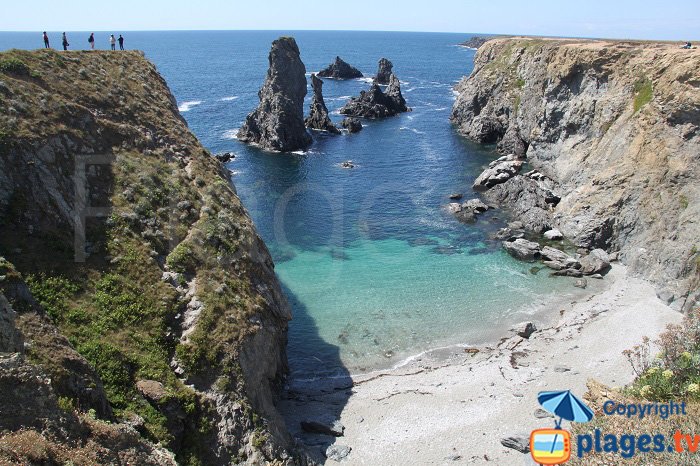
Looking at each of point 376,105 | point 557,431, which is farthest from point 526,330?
point 376,105

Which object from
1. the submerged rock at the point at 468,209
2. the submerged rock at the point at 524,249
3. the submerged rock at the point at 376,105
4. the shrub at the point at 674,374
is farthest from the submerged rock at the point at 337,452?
the submerged rock at the point at 376,105

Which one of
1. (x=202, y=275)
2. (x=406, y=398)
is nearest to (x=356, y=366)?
(x=406, y=398)

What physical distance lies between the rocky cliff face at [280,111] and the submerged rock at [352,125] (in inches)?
494

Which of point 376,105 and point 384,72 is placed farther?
point 384,72

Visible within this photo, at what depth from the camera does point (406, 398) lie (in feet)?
113

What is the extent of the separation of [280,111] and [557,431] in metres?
87.5

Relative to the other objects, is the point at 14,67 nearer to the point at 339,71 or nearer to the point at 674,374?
the point at 674,374

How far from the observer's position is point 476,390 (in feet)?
114

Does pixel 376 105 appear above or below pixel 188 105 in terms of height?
above

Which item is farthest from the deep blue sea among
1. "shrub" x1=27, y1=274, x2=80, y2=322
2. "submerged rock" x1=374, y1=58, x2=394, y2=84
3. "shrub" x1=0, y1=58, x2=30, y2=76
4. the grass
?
"submerged rock" x1=374, y1=58, x2=394, y2=84

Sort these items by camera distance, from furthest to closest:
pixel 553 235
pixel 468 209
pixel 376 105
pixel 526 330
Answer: pixel 376 105, pixel 468 209, pixel 553 235, pixel 526 330

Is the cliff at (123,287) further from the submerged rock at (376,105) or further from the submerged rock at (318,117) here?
the submerged rock at (376,105)

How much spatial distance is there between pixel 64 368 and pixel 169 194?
685 inches

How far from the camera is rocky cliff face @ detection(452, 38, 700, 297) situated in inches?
1924
